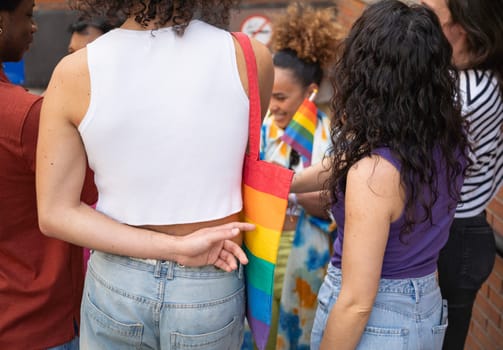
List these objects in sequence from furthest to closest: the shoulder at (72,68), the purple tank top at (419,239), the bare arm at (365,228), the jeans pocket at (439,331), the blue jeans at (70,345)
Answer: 1. the blue jeans at (70,345)
2. the jeans pocket at (439,331)
3. the purple tank top at (419,239)
4. the bare arm at (365,228)
5. the shoulder at (72,68)

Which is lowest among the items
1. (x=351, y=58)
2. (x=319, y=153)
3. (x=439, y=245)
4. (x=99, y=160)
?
(x=319, y=153)

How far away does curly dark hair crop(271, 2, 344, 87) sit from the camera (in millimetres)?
3514

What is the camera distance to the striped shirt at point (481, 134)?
253cm

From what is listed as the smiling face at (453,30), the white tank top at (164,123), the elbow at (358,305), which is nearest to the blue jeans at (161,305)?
the white tank top at (164,123)

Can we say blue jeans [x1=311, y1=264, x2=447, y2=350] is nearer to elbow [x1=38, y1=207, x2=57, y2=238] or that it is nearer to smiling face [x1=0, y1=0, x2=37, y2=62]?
elbow [x1=38, y1=207, x2=57, y2=238]

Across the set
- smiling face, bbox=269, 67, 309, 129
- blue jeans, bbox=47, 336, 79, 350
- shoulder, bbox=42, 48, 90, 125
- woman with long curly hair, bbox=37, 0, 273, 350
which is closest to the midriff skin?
woman with long curly hair, bbox=37, 0, 273, 350

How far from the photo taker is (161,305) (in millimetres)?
1883

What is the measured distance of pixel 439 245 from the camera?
209 cm

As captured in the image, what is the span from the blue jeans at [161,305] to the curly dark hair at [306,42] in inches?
70.4

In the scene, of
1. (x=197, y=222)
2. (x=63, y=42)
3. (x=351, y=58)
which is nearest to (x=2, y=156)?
(x=197, y=222)

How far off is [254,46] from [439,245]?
2.61 ft

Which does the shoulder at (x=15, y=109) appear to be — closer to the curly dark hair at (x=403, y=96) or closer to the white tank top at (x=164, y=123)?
the white tank top at (x=164, y=123)

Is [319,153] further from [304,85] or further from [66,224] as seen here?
[66,224]

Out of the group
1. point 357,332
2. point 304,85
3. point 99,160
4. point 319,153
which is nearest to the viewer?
point 99,160
